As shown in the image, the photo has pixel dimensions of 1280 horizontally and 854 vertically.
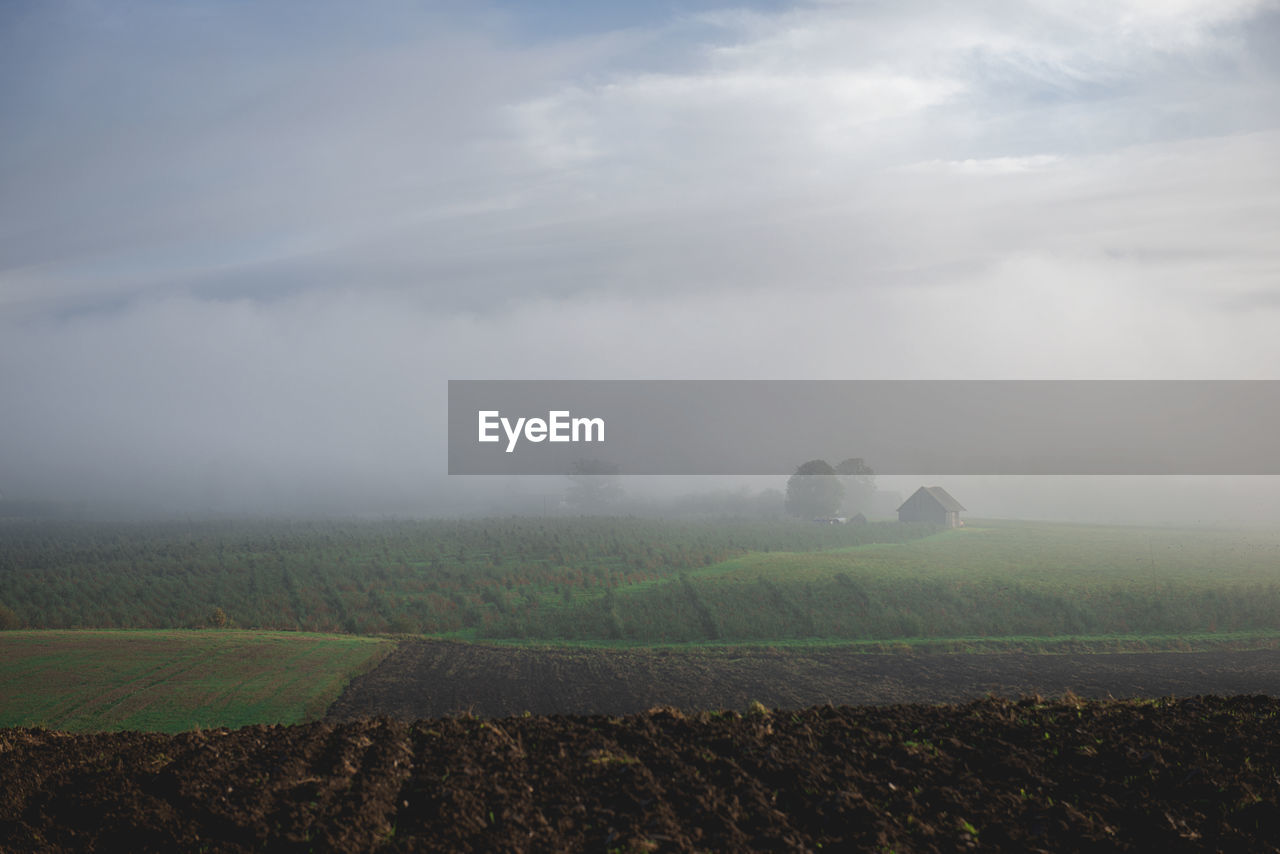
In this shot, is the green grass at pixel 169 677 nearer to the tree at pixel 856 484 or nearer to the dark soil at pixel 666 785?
the dark soil at pixel 666 785

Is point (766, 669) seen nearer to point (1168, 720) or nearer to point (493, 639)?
point (493, 639)

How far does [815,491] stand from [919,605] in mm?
58121

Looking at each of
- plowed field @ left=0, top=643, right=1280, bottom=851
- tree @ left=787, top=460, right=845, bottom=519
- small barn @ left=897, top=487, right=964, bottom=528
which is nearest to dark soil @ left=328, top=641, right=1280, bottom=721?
plowed field @ left=0, top=643, right=1280, bottom=851

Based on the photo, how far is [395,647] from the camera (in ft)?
78.9

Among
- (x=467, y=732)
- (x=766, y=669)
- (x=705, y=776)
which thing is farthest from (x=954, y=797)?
(x=766, y=669)

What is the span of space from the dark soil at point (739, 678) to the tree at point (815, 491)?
6219 centimetres

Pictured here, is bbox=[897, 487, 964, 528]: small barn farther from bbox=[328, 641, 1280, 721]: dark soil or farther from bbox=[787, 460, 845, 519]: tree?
bbox=[328, 641, 1280, 721]: dark soil

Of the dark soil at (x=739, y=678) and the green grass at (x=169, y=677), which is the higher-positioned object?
the green grass at (x=169, y=677)

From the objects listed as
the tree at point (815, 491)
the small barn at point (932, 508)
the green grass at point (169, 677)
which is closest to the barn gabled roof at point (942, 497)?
the small barn at point (932, 508)

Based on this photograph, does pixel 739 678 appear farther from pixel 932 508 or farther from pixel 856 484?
pixel 856 484

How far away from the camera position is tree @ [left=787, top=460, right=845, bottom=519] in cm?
8694

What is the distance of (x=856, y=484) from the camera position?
325 feet

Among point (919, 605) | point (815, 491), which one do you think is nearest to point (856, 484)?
point (815, 491)

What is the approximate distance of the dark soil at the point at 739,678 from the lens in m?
17.8
